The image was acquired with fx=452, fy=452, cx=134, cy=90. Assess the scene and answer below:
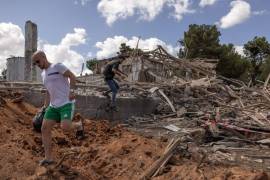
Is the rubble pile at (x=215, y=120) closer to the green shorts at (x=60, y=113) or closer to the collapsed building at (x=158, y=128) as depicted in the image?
the collapsed building at (x=158, y=128)

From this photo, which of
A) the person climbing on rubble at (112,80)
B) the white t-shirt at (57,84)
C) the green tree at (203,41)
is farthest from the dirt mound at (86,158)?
the green tree at (203,41)

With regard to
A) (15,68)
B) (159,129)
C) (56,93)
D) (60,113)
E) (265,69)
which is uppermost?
(265,69)

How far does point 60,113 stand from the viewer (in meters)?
6.30

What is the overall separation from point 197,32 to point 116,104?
85.7 feet

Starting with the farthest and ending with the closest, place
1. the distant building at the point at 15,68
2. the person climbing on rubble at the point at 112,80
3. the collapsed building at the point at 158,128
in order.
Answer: the distant building at the point at 15,68
the person climbing on rubble at the point at 112,80
the collapsed building at the point at 158,128

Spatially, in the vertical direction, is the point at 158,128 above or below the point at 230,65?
below

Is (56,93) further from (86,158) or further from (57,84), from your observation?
(86,158)

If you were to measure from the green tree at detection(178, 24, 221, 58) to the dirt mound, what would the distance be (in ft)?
93.0

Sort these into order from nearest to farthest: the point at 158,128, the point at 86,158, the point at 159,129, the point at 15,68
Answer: the point at 86,158 < the point at 159,129 < the point at 158,128 < the point at 15,68

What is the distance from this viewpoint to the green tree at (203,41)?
37000mm

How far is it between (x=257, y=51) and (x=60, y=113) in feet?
115

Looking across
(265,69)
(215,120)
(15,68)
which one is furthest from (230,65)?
(215,120)

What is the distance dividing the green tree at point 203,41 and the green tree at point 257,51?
3.24m

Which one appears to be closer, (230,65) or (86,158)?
(86,158)
